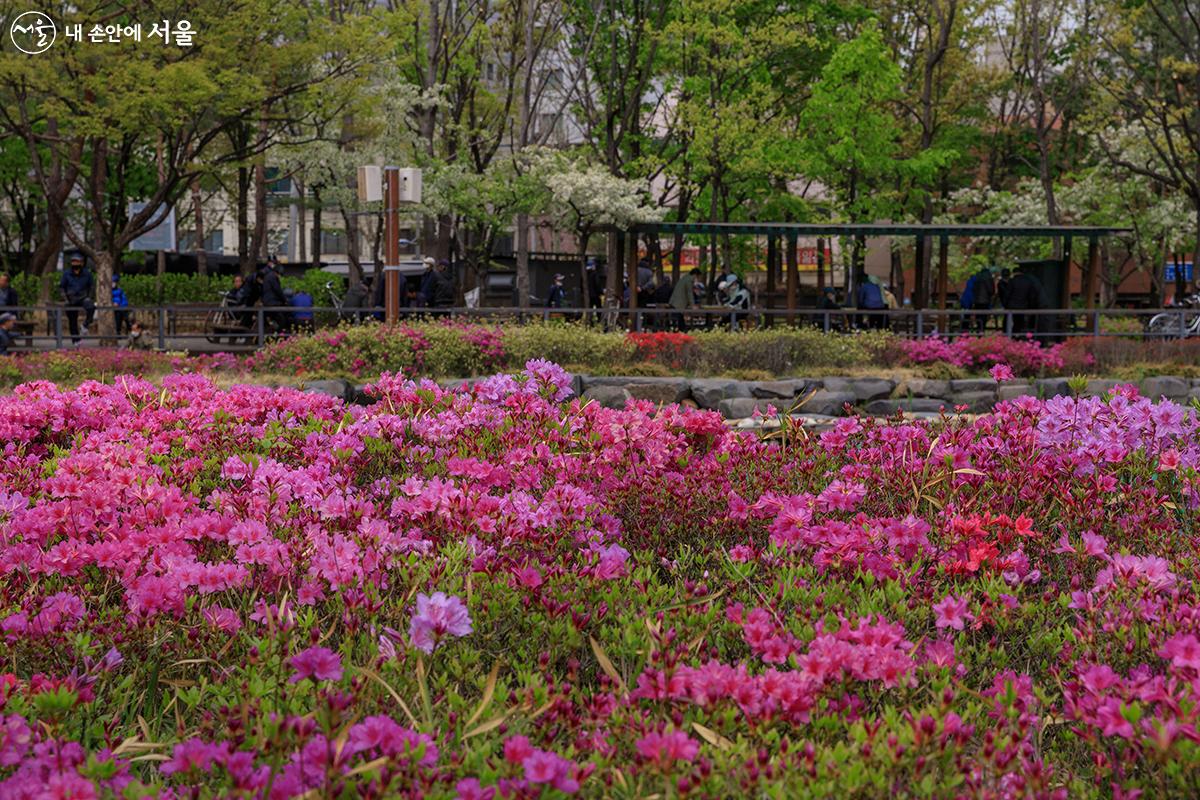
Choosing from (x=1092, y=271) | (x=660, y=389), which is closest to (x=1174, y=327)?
(x=1092, y=271)

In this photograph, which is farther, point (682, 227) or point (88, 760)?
point (682, 227)

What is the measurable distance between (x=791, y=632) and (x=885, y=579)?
23.1 inches

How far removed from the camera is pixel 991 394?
19.3 metres

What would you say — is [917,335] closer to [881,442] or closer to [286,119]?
[286,119]

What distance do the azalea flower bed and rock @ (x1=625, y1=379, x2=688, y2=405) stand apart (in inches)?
511

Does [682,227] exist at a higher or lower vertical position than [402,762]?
higher

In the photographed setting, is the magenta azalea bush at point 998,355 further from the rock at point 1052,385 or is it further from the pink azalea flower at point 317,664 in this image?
the pink azalea flower at point 317,664

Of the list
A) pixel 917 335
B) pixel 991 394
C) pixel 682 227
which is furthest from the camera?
pixel 682 227

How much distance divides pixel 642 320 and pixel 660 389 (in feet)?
22.8

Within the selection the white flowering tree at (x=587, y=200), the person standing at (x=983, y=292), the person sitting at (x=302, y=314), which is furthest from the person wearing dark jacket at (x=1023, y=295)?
the person sitting at (x=302, y=314)

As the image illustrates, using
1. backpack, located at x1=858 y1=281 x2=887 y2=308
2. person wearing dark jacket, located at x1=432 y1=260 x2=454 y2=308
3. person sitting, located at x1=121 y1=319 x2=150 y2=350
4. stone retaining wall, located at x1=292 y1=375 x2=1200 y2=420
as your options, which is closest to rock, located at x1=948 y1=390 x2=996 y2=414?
stone retaining wall, located at x1=292 y1=375 x2=1200 y2=420

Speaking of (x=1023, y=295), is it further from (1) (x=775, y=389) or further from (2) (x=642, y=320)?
(1) (x=775, y=389)

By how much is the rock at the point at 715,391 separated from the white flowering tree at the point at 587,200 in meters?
8.49

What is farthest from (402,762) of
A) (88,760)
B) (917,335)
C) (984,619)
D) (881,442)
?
(917,335)
